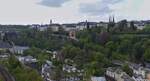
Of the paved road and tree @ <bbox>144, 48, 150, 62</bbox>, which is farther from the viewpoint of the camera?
tree @ <bbox>144, 48, 150, 62</bbox>

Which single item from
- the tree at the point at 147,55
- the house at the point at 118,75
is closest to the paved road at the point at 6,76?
the house at the point at 118,75

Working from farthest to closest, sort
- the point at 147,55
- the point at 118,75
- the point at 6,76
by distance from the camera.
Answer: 1. the point at 147,55
2. the point at 118,75
3. the point at 6,76

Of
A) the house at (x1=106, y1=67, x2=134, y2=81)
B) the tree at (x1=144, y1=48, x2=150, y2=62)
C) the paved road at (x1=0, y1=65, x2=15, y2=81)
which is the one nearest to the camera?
the paved road at (x1=0, y1=65, x2=15, y2=81)

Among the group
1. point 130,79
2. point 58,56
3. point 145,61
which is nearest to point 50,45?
point 58,56

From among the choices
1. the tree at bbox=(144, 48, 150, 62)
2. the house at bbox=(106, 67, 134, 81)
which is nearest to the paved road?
the house at bbox=(106, 67, 134, 81)

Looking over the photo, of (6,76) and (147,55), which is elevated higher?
(6,76)

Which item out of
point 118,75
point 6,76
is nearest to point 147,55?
point 118,75

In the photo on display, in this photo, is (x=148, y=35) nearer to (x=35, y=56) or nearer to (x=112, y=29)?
(x=112, y=29)

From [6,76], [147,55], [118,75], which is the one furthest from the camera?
[147,55]

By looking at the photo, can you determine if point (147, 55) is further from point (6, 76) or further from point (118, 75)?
point (6, 76)

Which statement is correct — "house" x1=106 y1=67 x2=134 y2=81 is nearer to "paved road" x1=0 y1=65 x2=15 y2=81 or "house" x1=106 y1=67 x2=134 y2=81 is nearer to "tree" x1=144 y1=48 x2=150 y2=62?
"paved road" x1=0 y1=65 x2=15 y2=81

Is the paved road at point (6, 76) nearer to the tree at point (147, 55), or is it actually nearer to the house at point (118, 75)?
the house at point (118, 75)
